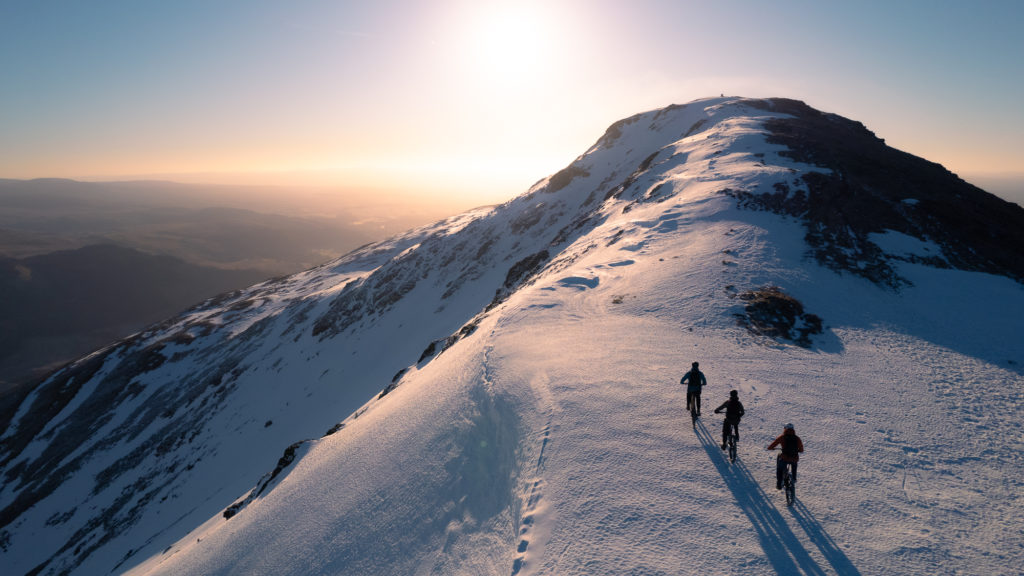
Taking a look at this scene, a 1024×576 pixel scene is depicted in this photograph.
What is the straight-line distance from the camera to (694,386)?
9.86 m

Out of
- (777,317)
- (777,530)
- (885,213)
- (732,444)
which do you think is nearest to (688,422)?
(732,444)

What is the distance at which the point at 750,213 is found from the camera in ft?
81.6

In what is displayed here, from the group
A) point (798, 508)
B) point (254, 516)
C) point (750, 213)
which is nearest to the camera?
point (798, 508)

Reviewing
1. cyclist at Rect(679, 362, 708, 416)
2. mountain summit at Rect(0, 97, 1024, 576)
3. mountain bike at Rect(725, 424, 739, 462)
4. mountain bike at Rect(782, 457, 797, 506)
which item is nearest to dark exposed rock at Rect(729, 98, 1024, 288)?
mountain summit at Rect(0, 97, 1024, 576)

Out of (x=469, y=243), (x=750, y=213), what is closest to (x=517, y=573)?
(x=750, y=213)

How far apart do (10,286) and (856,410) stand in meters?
276

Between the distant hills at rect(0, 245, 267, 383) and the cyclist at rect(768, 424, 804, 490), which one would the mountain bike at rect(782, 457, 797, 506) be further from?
the distant hills at rect(0, 245, 267, 383)

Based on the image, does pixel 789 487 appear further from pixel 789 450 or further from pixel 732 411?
pixel 732 411

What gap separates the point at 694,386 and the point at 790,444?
8.20 ft

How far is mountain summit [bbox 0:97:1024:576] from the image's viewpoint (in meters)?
7.44

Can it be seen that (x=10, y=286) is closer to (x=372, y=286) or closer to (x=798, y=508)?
(x=372, y=286)

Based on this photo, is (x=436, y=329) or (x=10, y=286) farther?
(x=10, y=286)

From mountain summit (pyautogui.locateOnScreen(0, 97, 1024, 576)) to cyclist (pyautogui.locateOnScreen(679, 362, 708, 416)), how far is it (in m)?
0.57

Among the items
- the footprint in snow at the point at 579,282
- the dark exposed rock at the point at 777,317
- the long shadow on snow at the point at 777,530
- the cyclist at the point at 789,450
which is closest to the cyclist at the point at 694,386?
the long shadow on snow at the point at 777,530
